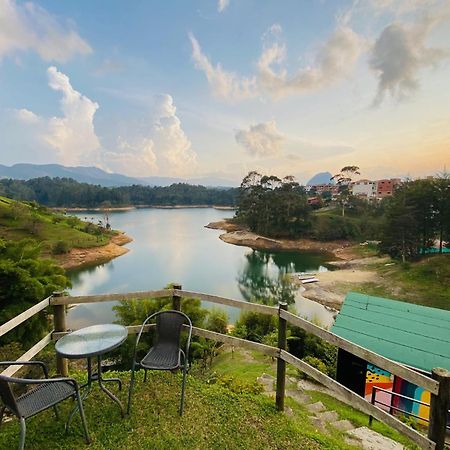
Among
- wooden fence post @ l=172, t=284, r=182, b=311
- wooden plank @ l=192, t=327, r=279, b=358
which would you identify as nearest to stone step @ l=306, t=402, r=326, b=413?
wooden plank @ l=192, t=327, r=279, b=358

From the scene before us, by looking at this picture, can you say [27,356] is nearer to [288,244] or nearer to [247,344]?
[247,344]

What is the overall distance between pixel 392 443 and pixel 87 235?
4207 cm

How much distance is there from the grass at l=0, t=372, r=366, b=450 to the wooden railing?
0.31 metres

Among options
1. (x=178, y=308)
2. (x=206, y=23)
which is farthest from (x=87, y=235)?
(x=178, y=308)

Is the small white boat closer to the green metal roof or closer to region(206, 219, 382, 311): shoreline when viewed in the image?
region(206, 219, 382, 311): shoreline

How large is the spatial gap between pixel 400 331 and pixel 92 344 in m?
5.59

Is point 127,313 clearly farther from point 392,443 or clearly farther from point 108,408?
point 392,443

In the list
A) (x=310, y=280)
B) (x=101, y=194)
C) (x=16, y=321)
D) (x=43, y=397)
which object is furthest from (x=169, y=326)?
(x=101, y=194)

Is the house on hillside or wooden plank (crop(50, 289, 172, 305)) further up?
wooden plank (crop(50, 289, 172, 305))

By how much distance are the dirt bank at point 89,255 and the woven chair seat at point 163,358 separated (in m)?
30.9

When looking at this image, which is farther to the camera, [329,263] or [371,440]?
[329,263]

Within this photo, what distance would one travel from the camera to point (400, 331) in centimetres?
582

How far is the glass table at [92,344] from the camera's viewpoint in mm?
2535

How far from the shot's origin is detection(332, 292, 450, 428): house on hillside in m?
5.27
